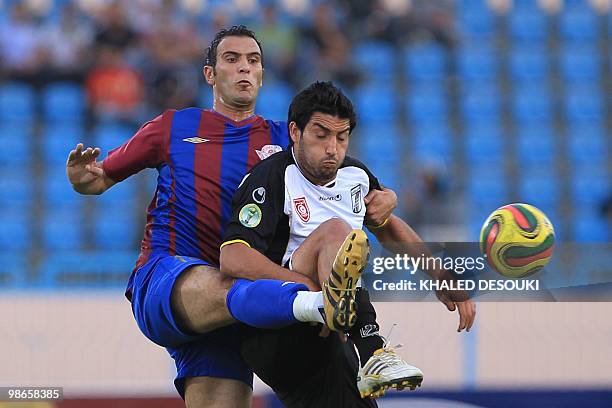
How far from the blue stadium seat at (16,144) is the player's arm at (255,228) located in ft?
20.1

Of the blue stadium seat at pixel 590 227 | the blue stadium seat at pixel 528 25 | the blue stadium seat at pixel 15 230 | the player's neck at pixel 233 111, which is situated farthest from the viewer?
the blue stadium seat at pixel 528 25

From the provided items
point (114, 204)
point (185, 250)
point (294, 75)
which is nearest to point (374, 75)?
point (294, 75)

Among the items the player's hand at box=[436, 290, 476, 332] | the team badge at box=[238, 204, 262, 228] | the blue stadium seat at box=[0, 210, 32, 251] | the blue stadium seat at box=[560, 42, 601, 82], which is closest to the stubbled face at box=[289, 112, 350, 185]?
the team badge at box=[238, 204, 262, 228]

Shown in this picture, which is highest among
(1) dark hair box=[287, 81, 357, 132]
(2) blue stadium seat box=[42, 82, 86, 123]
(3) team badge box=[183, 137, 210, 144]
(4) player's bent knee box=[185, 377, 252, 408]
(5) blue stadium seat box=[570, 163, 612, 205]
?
(2) blue stadium seat box=[42, 82, 86, 123]

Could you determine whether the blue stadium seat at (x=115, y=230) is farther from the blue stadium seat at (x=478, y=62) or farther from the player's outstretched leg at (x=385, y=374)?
the player's outstretched leg at (x=385, y=374)

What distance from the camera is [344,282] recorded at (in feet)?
10.5

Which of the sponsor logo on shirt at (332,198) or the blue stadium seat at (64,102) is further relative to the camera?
the blue stadium seat at (64,102)

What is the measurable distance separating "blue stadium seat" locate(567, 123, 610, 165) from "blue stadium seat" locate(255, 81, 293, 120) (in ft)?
8.39

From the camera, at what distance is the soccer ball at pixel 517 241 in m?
4.45

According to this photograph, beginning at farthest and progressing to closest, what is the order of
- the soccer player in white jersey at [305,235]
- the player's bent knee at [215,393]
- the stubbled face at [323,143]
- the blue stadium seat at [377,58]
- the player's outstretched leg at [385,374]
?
1. the blue stadium seat at [377,58]
2. the player's bent knee at [215,393]
3. the stubbled face at [323,143]
4. the soccer player in white jersey at [305,235]
5. the player's outstretched leg at [385,374]

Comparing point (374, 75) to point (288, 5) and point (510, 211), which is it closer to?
point (288, 5)

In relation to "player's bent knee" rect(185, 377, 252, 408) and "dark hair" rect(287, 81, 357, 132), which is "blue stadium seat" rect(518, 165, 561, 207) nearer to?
"player's bent knee" rect(185, 377, 252, 408)

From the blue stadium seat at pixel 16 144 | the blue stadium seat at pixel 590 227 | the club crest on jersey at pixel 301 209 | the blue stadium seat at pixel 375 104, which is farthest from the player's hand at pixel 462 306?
the blue stadium seat at pixel 16 144

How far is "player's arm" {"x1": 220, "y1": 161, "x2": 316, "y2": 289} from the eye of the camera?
3590 mm
